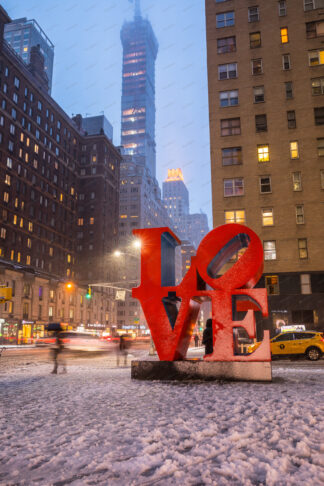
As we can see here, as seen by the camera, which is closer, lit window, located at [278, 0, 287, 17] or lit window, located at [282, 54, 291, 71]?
lit window, located at [282, 54, 291, 71]

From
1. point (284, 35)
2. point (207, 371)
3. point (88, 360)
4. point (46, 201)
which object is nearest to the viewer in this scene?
point (207, 371)

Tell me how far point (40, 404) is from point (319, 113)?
35772 mm

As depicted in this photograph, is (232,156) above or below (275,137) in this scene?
below

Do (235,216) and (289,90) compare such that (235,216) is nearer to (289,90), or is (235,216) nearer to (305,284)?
(305,284)

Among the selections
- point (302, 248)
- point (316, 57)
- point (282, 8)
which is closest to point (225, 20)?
point (282, 8)

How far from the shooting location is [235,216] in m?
35.0

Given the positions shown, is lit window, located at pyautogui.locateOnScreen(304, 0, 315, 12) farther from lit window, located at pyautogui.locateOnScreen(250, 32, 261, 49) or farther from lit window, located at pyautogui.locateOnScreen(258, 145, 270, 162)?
lit window, located at pyautogui.locateOnScreen(258, 145, 270, 162)

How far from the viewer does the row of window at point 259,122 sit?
114 ft

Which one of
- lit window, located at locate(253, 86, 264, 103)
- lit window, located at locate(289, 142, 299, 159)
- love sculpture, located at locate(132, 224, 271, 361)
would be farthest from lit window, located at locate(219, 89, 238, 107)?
love sculpture, located at locate(132, 224, 271, 361)

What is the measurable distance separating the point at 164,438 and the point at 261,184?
106 feet

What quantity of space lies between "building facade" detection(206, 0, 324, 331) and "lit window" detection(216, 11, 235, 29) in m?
0.10

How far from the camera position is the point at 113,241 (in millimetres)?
105312

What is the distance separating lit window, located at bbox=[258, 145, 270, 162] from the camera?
3516cm

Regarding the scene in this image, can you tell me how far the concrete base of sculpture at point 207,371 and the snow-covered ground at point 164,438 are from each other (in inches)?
70.3
